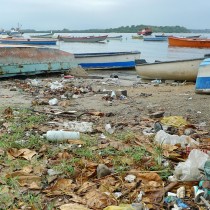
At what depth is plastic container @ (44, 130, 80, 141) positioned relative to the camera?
179 inches

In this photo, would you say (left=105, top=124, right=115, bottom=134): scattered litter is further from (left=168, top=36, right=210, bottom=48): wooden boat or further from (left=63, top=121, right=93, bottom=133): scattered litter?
(left=168, top=36, right=210, bottom=48): wooden boat

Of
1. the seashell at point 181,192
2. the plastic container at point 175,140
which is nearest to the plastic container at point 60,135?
the plastic container at point 175,140

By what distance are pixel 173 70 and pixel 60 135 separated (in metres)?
9.24

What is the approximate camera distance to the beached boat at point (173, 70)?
41.6ft

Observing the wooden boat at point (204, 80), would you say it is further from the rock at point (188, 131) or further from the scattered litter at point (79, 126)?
the scattered litter at point (79, 126)

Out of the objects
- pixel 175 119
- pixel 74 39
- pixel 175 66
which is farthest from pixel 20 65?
pixel 74 39

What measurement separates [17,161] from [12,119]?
6.13 feet

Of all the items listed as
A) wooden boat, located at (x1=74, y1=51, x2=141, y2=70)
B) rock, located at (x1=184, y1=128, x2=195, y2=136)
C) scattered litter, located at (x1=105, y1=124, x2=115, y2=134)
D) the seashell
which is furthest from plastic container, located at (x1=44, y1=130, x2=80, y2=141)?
wooden boat, located at (x1=74, y1=51, x2=141, y2=70)

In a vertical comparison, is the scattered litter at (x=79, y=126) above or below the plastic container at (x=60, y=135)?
below

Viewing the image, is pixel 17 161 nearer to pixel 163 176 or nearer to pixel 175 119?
pixel 163 176

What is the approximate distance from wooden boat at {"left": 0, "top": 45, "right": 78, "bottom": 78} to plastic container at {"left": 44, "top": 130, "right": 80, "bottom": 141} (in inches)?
303

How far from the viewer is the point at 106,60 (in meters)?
18.3

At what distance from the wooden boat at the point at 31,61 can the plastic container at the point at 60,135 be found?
769 cm

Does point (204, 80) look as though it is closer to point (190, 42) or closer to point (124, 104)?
point (124, 104)
